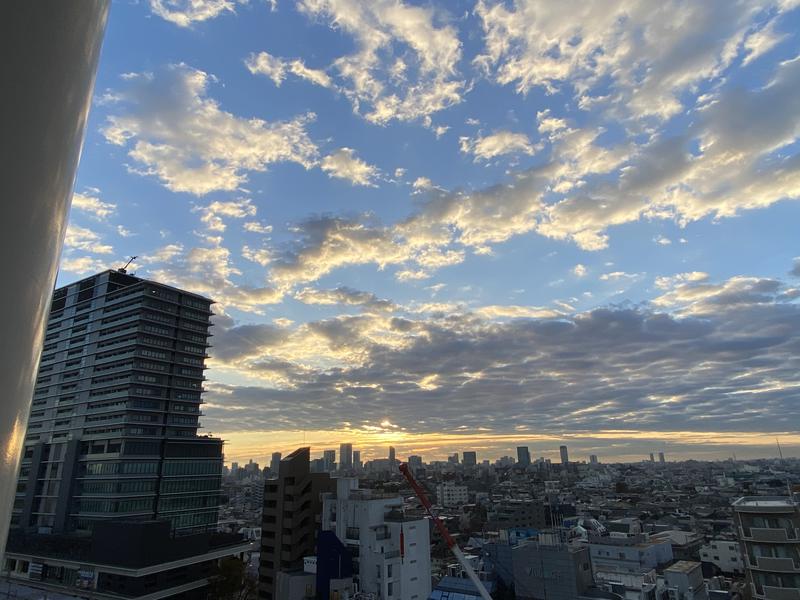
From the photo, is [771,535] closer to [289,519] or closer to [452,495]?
[289,519]

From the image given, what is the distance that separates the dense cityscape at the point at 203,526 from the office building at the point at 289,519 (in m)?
0.10

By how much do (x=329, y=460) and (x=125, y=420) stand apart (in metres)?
123

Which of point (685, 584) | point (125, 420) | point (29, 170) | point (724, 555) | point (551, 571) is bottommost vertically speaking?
point (724, 555)

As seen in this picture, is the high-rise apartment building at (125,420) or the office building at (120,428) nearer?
the office building at (120,428)

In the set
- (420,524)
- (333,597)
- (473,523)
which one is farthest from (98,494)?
(473,523)

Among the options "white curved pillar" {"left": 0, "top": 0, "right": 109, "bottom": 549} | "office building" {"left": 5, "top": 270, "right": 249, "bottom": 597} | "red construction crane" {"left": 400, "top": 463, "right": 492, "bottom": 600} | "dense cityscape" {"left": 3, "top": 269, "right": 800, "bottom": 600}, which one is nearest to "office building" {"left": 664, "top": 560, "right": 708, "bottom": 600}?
"dense cityscape" {"left": 3, "top": 269, "right": 800, "bottom": 600}

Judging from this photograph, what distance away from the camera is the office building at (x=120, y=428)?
4044 cm

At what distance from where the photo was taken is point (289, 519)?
111 ft

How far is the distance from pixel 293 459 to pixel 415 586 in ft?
40.1

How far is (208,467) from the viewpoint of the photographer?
4612 cm

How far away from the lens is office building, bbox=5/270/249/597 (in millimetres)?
40438

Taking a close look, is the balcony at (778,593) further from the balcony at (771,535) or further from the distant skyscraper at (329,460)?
the distant skyscraper at (329,460)

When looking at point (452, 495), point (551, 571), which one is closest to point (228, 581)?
point (551, 571)

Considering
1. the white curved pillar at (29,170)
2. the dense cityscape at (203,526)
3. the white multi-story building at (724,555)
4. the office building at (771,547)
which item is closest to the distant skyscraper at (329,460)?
the dense cityscape at (203,526)
